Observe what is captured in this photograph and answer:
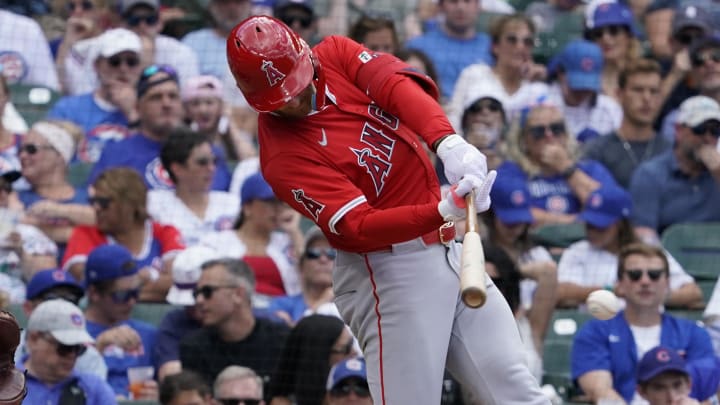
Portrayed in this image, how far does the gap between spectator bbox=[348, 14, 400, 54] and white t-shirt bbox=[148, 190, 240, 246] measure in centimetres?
120

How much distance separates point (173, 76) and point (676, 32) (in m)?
2.98

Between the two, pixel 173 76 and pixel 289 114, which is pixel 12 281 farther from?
pixel 289 114

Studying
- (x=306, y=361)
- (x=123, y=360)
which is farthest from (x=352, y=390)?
(x=123, y=360)

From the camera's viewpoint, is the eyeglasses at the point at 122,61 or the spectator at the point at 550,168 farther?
the eyeglasses at the point at 122,61

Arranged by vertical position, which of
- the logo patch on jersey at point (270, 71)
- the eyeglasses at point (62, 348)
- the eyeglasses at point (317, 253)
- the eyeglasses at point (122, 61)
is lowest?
the eyeglasses at point (62, 348)

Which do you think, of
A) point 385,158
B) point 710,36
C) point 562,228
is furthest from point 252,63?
point 710,36

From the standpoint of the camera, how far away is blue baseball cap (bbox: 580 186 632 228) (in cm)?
646

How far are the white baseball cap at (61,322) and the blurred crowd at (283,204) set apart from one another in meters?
0.01

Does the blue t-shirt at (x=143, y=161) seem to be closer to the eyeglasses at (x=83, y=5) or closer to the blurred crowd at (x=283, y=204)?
the blurred crowd at (x=283, y=204)

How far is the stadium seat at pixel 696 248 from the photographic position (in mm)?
6645

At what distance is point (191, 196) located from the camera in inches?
263

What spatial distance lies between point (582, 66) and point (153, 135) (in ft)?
7.68

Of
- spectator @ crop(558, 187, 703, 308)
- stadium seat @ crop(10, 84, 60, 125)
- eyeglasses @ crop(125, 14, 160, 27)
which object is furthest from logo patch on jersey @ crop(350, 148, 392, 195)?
eyeglasses @ crop(125, 14, 160, 27)

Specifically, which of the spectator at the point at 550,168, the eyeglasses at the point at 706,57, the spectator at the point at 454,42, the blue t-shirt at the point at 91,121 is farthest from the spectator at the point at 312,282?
the eyeglasses at the point at 706,57
